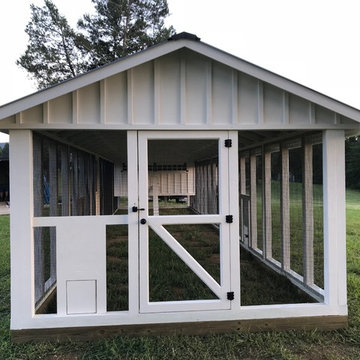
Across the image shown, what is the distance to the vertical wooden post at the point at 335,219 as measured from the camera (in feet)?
10.7

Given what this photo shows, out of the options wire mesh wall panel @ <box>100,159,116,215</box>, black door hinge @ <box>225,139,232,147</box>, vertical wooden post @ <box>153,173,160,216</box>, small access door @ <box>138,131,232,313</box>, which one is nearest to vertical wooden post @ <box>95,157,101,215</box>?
wire mesh wall panel @ <box>100,159,116,215</box>

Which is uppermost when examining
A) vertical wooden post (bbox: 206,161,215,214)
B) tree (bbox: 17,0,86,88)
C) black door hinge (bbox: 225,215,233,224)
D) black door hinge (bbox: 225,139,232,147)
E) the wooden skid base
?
tree (bbox: 17,0,86,88)

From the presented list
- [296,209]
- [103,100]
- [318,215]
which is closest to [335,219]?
[318,215]

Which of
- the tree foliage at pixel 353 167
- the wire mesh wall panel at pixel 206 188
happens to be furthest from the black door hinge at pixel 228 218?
the tree foliage at pixel 353 167

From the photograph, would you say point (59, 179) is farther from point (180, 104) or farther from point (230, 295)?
point (230, 295)

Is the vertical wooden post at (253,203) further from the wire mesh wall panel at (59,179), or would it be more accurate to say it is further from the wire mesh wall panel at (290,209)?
the wire mesh wall panel at (59,179)

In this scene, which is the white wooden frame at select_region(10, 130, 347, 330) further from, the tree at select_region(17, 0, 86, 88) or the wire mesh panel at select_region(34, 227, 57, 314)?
the tree at select_region(17, 0, 86, 88)

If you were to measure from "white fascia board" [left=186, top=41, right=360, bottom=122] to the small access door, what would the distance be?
1.92ft

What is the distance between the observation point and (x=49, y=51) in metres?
13.9

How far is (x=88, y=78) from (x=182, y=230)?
1540mm

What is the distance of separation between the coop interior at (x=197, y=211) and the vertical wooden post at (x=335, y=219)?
17 cm

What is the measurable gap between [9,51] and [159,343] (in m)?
14.6

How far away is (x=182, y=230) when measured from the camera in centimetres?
327

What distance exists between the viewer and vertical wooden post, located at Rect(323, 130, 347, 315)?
3.27m
